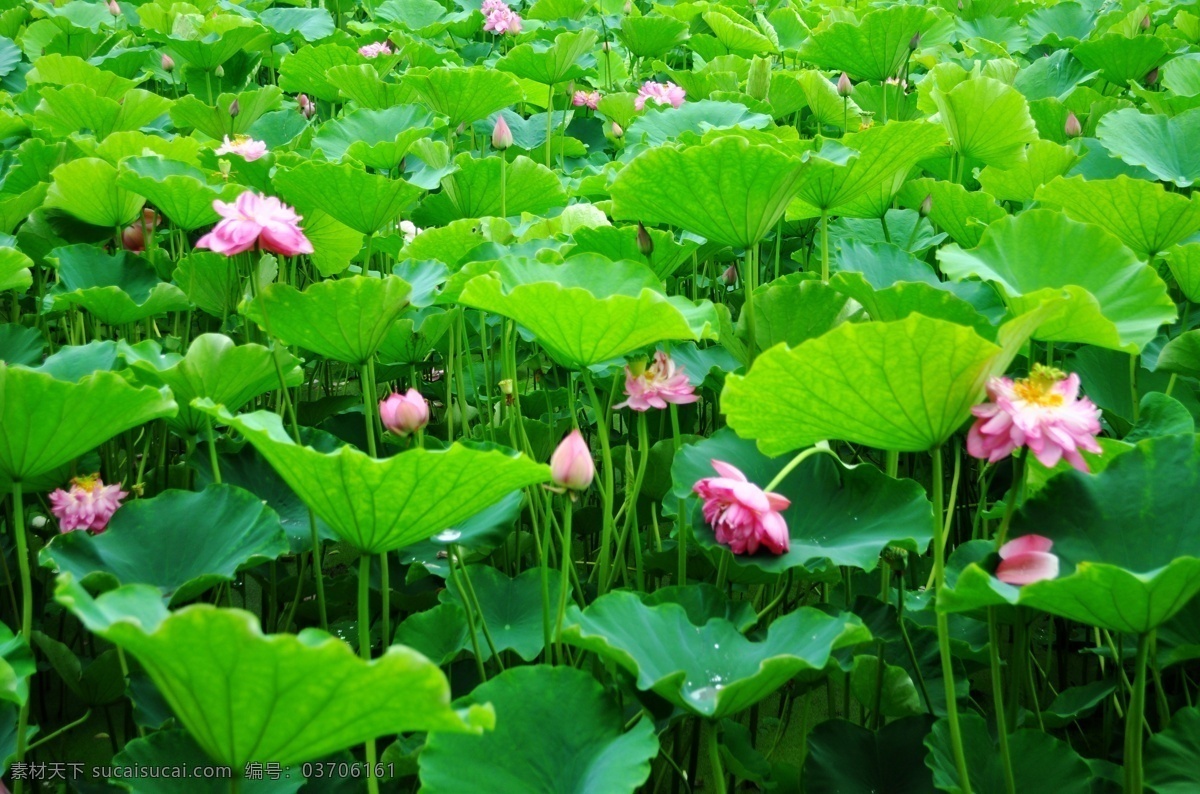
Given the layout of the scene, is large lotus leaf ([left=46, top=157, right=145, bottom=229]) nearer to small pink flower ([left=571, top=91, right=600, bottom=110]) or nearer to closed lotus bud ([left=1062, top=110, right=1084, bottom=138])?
small pink flower ([left=571, top=91, right=600, bottom=110])

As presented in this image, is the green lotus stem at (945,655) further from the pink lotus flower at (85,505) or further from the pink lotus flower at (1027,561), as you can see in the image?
the pink lotus flower at (85,505)

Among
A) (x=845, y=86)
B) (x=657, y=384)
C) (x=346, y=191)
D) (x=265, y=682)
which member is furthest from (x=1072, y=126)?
(x=265, y=682)

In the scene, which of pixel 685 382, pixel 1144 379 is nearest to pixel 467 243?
pixel 685 382

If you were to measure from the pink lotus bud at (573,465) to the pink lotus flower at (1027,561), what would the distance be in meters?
0.33

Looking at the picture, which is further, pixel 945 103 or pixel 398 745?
pixel 945 103

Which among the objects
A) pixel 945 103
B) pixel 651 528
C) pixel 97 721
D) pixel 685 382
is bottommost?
pixel 97 721

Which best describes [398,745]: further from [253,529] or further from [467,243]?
A: [467,243]

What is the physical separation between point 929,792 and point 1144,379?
686 mm

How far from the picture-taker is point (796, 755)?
1.32 meters

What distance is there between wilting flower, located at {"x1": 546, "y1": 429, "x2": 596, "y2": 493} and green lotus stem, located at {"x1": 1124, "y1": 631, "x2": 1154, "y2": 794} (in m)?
0.45

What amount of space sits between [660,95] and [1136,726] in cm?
166

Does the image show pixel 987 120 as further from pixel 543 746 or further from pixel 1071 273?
pixel 543 746

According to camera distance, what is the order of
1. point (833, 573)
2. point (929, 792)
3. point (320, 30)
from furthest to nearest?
1. point (320, 30)
2. point (833, 573)
3. point (929, 792)

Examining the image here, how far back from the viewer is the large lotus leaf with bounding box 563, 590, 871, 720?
32.8 inches
